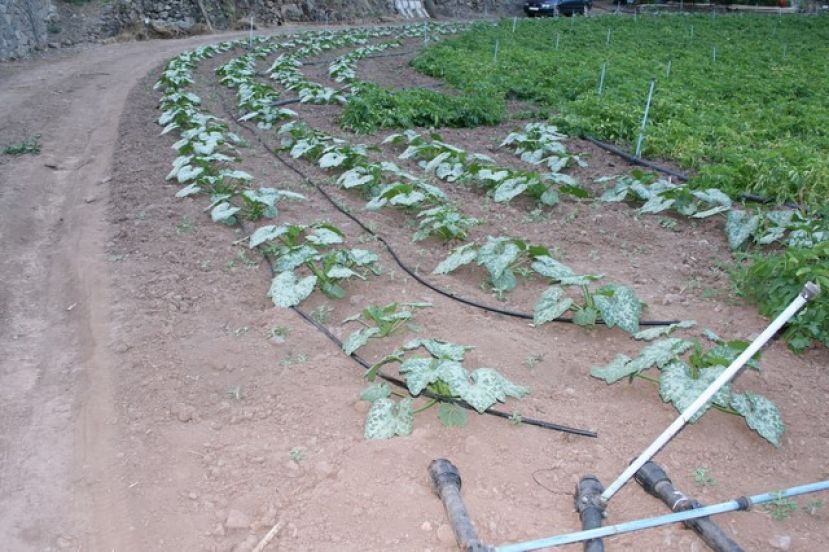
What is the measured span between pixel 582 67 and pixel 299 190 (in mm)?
9808

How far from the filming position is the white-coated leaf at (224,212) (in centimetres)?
642

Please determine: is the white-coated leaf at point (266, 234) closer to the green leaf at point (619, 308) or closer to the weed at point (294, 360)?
the weed at point (294, 360)

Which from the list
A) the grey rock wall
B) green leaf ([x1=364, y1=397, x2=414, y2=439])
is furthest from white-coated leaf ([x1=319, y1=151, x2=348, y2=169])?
the grey rock wall

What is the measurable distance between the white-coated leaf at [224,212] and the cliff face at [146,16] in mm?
13468

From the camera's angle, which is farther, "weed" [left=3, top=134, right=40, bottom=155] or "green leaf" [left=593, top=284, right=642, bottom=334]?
"weed" [left=3, top=134, right=40, bottom=155]

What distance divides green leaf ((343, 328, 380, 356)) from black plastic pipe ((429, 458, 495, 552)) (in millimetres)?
1056

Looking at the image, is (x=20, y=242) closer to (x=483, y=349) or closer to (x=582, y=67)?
(x=483, y=349)

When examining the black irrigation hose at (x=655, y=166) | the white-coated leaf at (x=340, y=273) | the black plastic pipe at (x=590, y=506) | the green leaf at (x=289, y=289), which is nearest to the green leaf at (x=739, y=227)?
the black irrigation hose at (x=655, y=166)

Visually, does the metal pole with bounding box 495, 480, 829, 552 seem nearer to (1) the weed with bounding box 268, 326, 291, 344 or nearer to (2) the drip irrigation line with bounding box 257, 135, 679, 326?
(2) the drip irrigation line with bounding box 257, 135, 679, 326

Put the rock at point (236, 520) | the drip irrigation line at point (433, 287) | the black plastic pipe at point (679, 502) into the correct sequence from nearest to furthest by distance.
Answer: the black plastic pipe at point (679, 502) < the rock at point (236, 520) < the drip irrigation line at point (433, 287)

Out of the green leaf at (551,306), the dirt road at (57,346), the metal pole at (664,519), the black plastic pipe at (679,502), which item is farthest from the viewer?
the green leaf at (551,306)

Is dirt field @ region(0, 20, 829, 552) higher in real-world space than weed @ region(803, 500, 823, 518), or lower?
higher

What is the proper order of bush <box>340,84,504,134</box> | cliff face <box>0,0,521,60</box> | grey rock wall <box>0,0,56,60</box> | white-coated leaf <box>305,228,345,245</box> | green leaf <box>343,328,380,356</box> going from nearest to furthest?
green leaf <box>343,328,380,356</box>, white-coated leaf <box>305,228,345,245</box>, bush <box>340,84,504,134</box>, grey rock wall <box>0,0,56,60</box>, cliff face <box>0,0,521,60</box>

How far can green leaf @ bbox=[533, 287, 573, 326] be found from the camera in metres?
4.52
